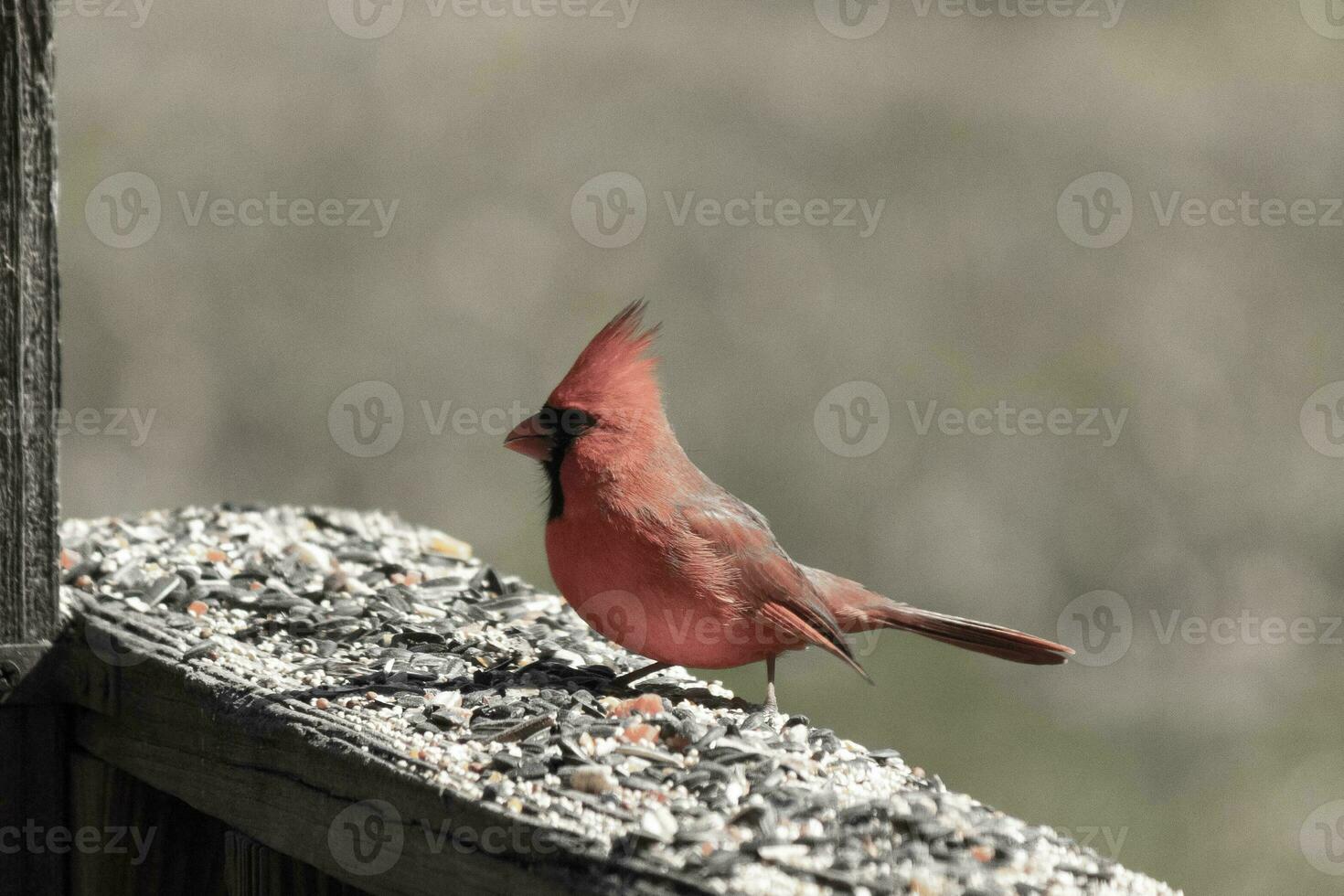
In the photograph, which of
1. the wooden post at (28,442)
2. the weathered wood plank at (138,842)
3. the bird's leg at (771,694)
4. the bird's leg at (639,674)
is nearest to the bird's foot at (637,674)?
the bird's leg at (639,674)

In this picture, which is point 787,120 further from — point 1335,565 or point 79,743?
point 79,743

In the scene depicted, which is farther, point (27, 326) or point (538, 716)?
point (27, 326)

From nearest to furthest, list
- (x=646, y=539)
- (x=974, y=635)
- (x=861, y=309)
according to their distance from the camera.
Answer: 1. (x=646, y=539)
2. (x=974, y=635)
3. (x=861, y=309)

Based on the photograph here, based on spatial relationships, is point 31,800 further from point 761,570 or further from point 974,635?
point 974,635

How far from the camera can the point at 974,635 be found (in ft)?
12.7

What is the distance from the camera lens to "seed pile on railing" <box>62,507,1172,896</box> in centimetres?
213

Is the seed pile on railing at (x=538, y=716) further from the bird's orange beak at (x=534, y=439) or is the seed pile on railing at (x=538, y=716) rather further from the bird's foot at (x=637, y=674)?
the bird's orange beak at (x=534, y=439)

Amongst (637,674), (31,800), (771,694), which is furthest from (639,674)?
(31,800)

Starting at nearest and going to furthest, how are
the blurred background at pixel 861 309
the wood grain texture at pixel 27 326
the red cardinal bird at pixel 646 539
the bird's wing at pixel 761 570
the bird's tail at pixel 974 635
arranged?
the wood grain texture at pixel 27 326
the red cardinal bird at pixel 646 539
the bird's wing at pixel 761 570
the bird's tail at pixel 974 635
the blurred background at pixel 861 309

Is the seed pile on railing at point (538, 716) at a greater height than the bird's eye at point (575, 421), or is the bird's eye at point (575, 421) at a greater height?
the bird's eye at point (575, 421)

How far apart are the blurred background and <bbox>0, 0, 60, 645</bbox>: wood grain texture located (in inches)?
175

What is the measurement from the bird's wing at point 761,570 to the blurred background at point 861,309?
365 cm

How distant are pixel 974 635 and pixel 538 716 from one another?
4.95ft

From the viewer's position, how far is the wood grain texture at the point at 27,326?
3029 millimetres
